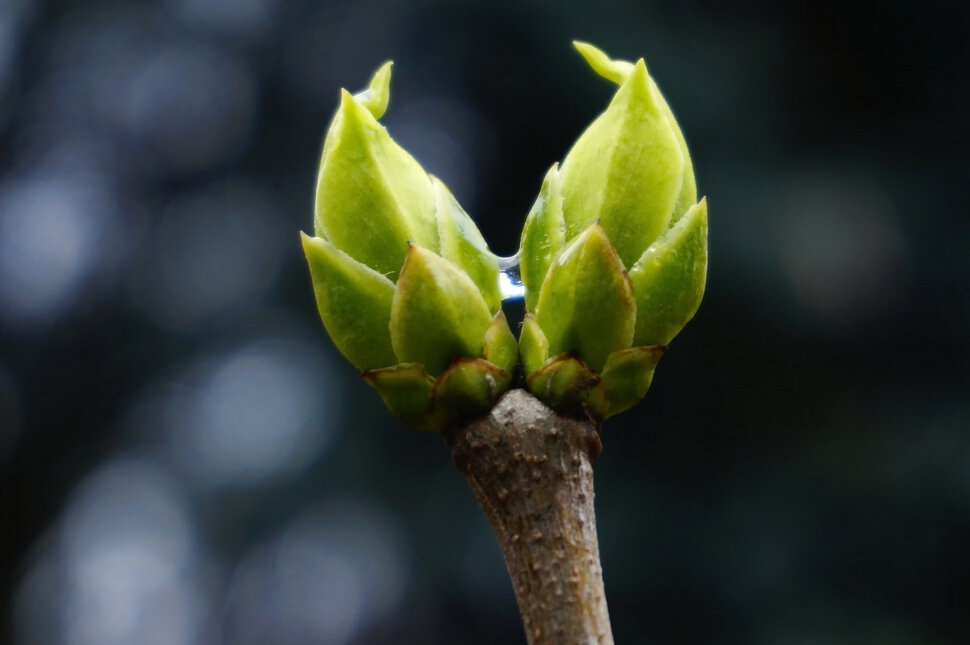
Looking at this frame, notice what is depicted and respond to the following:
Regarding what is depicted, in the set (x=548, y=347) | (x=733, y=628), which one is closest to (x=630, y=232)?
(x=548, y=347)

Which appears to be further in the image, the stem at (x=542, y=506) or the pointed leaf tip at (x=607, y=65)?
the pointed leaf tip at (x=607, y=65)

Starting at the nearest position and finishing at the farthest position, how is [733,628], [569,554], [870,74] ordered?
[569,554] < [733,628] < [870,74]

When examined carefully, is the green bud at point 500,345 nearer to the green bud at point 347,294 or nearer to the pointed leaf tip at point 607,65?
the green bud at point 347,294

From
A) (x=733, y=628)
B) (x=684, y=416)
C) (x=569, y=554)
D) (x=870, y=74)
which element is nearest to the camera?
(x=569, y=554)

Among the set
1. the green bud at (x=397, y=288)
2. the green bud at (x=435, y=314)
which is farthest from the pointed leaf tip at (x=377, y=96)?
the green bud at (x=435, y=314)

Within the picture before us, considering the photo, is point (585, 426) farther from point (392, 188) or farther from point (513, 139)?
point (513, 139)

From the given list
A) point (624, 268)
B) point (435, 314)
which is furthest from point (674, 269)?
point (435, 314)
